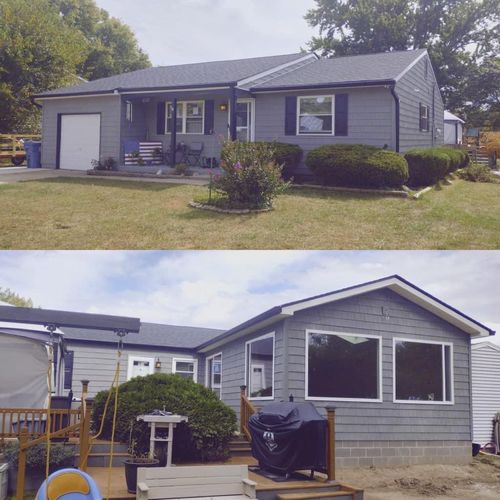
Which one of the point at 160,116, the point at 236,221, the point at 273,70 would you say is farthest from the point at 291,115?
the point at 236,221

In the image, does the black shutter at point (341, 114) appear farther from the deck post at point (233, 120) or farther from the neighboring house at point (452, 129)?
the neighboring house at point (452, 129)

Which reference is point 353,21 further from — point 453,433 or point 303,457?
point 303,457

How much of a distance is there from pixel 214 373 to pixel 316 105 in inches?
311

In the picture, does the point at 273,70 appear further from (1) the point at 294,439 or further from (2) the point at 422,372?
(1) the point at 294,439

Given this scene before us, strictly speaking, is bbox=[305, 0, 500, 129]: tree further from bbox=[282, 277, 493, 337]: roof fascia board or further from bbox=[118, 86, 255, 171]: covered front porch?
bbox=[282, 277, 493, 337]: roof fascia board

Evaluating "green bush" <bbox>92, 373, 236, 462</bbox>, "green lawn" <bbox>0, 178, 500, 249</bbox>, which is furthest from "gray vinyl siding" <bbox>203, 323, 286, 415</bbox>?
"green lawn" <bbox>0, 178, 500, 249</bbox>

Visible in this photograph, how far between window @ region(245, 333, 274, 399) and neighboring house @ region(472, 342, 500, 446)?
6.52 meters

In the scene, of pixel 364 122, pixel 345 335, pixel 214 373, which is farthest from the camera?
pixel 214 373

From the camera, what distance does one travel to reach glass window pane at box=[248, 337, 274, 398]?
40.6 ft

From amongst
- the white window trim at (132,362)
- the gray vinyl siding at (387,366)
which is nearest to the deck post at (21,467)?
the gray vinyl siding at (387,366)

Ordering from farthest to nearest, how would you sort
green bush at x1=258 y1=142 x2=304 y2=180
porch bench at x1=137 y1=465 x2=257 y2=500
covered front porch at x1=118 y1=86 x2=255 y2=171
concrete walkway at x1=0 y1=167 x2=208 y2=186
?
covered front porch at x1=118 y1=86 x2=255 y2=171, green bush at x1=258 y1=142 x2=304 y2=180, concrete walkway at x1=0 y1=167 x2=208 y2=186, porch bench at x1=137 y1=465 x2=257 y2=500

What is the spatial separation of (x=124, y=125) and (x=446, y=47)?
23180mm

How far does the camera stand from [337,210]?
12.2m

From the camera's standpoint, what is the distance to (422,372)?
1205cm
